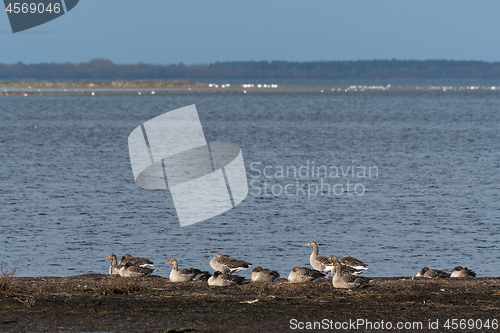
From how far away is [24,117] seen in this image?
123312 mm

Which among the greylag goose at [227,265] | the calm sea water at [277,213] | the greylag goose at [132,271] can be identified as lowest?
the calm sea water at [277,213]

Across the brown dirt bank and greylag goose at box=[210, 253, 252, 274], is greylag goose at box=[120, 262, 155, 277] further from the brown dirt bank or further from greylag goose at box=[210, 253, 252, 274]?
greylag goose at box=[210, 253, 252, 274]

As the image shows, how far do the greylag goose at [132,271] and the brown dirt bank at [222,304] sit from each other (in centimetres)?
105

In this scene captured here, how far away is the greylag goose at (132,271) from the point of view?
61.4 feet

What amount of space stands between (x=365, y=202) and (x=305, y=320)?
22211mm

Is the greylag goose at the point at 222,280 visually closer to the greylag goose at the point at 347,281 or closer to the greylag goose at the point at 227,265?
the greylag goose at the point at 227,265

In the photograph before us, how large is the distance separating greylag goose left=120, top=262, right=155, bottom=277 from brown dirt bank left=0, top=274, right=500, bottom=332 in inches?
41.2

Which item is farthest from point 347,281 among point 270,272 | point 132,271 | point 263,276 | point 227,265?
point 132,271

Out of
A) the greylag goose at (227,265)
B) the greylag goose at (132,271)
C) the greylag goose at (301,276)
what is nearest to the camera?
the greylag goose at (301,276)

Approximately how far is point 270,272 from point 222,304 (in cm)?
270

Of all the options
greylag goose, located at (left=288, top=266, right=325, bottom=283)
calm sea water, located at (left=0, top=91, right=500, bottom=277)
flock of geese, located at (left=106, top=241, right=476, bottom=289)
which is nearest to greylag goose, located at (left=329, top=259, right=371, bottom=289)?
flock of geese, located at (left=106, top=241, right=476, bottom=289)

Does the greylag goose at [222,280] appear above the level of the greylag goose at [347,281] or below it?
above

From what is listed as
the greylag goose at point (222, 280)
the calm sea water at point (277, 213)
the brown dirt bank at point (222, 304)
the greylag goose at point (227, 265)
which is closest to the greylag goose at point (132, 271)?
the brown dirt bank at point (222, 304)

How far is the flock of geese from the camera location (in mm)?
16859
